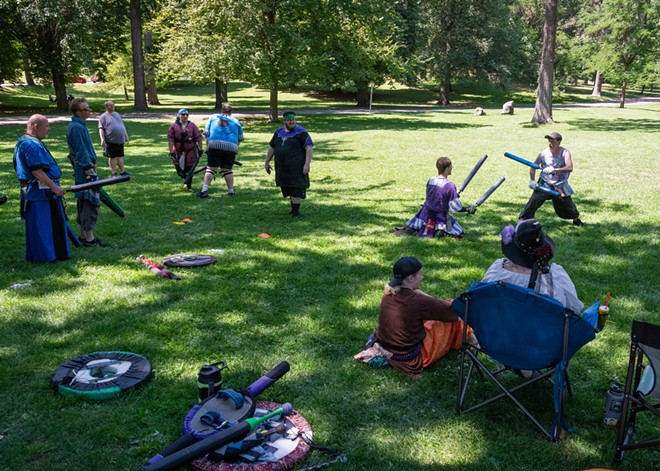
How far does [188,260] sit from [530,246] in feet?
15.6

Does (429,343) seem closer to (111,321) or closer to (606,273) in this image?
(111,321)

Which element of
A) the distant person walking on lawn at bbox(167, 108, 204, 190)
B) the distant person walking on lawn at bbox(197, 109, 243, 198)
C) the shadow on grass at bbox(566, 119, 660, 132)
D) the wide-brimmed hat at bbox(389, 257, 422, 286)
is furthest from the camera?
the shadow on grass at bbox(566, 119, 660, 132)

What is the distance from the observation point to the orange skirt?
495cm

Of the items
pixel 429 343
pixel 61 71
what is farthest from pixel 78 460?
pixel 61 71

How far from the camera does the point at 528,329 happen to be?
3854 mm

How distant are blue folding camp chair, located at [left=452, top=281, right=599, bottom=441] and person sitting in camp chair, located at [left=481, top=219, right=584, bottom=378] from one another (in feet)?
1.37

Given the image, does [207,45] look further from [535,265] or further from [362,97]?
[535,265]

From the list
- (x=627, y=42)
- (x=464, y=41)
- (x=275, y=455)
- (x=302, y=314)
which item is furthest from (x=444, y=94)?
(x=275, y=455)

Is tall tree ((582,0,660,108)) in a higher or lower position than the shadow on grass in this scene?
higher

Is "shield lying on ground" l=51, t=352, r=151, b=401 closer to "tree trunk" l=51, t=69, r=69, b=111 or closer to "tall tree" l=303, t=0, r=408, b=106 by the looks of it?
"tall tree" l=303, t=0, r=408, b=106

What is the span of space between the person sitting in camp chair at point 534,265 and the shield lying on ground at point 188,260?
166 inches

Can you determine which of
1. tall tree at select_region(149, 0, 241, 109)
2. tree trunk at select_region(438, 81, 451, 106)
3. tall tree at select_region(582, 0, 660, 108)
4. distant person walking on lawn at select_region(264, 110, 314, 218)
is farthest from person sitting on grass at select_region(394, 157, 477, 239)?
tree trunk at select_region(438, 81, 451, 106)

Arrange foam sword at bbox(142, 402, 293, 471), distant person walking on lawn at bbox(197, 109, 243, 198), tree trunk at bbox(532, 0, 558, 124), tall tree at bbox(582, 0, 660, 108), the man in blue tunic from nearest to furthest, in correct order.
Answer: foam sword at bbox(142, 402, 293, 471) < the man in blue tunic < distant person walking on lawn at bbox(197, 109, 243, 198) < tree trunk at bbox(532, 0, 558, 124) < tall tree at bbox(582, 0, 660, 108)

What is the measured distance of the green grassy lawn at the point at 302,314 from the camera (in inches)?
157
